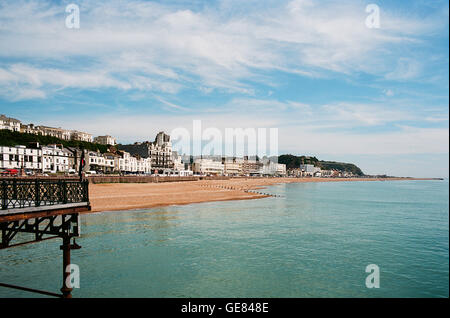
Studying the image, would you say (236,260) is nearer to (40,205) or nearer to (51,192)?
(51,192)

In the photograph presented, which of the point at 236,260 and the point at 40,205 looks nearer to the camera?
the point at 40,205

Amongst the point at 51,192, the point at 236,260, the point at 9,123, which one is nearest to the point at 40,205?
the point at 51,192

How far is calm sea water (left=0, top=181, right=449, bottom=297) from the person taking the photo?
16016 mm

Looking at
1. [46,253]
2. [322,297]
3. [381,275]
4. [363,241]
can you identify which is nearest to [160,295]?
[322,297]

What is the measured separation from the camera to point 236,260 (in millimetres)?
20281

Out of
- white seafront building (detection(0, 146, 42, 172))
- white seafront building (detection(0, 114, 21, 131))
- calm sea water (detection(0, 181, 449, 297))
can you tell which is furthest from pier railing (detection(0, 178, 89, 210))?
white seafront building (detection(0, 114, 21, 131))

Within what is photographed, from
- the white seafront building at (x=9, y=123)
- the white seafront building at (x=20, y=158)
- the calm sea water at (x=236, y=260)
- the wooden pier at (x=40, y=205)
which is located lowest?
the calm sea water at (x=236, y=260)

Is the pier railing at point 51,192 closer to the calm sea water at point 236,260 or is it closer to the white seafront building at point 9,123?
the calm sea water at point 236,260

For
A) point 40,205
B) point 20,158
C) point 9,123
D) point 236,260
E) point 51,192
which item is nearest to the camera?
point 40,205

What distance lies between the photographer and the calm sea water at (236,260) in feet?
52.5

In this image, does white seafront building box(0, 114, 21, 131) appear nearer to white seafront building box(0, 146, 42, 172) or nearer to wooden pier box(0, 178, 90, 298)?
white seafront building box(0, 146, 42, 172)

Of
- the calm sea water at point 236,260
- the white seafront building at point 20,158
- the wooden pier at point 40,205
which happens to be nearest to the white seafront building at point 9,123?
the white seafront building at point 20,158
